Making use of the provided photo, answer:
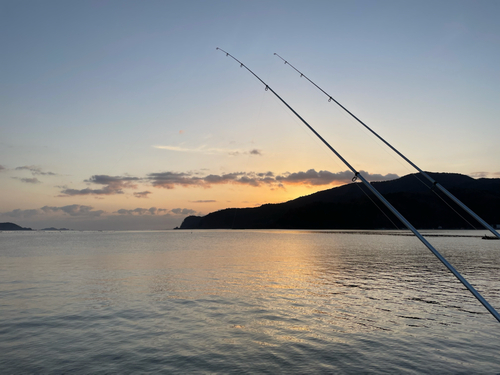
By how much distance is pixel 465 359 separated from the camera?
1167 centimetres

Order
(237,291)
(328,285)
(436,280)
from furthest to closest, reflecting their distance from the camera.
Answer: (436,280)
(328,285)
(237,291)

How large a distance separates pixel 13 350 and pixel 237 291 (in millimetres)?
14150

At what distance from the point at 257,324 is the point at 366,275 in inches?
→ 794

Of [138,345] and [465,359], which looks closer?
[465,359]

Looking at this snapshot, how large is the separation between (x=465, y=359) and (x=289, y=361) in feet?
20.0

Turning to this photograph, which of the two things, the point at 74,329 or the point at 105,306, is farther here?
the point at 105,306

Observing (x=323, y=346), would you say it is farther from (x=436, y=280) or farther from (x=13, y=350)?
(x=436, y=280)

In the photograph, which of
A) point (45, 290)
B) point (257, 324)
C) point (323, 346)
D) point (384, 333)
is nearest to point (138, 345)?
point (257, 324)

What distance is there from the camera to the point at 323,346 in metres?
12.9

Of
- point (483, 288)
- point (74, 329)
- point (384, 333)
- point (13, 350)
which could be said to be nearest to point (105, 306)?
point (74, 329)

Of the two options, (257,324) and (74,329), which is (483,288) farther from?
(74,329)

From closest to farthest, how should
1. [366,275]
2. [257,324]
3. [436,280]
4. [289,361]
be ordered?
[289,361] < [257,324] < [436,280] < [366,275]

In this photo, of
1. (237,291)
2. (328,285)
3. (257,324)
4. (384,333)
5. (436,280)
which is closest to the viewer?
(384,333)

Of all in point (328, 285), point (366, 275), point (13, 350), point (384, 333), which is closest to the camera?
point (13, 350)
